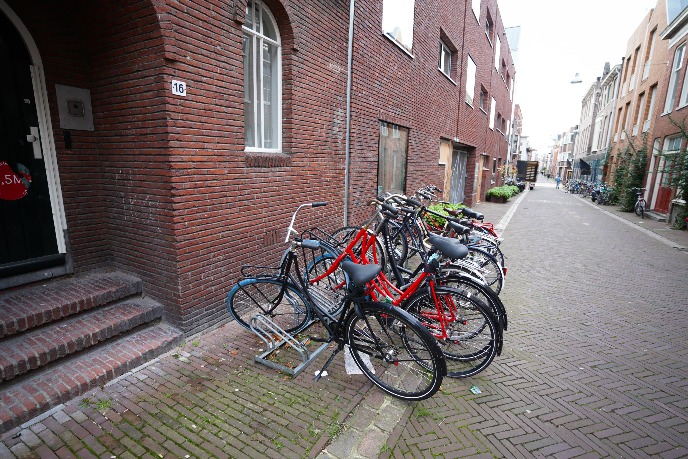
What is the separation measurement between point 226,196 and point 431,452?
120 inches

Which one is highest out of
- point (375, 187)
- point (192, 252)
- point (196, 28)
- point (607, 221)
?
point (196, 28)

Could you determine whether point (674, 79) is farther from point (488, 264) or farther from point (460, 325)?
point (460, 325)

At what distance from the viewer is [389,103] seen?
24.2 feet

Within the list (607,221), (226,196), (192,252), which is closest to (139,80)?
(226,196)

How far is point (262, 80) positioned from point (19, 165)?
2714 mm

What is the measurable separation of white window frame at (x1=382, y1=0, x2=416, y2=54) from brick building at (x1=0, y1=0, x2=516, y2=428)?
2102 mm

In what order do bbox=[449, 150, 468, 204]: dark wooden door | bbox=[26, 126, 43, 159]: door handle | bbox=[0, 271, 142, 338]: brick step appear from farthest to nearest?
1. bbox=[449, 150, 468, 204]: dark wooden door
2. bbox=[26, 126, 43, 159]: door handle
3. bbox=[0, 271, 142, 338]: brick step

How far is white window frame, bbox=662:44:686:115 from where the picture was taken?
14.5 meters

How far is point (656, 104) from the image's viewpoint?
16500 mm

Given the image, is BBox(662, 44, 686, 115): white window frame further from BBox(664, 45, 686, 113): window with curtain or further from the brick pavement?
the brick pavement

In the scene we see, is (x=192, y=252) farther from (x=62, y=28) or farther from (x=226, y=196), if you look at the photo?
(x=62, y=28)

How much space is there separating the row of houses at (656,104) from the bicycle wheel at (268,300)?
14.0m

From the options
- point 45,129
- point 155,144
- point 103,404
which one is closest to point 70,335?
point 103,404

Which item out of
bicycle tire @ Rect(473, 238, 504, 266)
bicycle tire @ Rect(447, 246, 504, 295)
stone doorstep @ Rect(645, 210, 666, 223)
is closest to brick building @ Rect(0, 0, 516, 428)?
bicycle tire @ Rect(447, 246, 504, 295)
